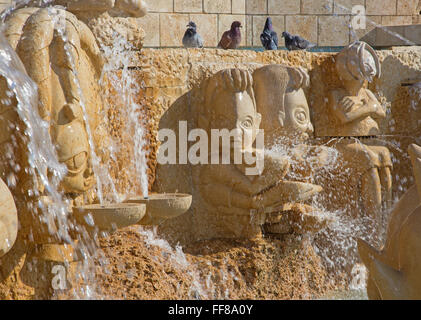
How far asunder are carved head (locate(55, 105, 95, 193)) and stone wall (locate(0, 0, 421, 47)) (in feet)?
16.2

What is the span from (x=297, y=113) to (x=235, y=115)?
616 millimetres

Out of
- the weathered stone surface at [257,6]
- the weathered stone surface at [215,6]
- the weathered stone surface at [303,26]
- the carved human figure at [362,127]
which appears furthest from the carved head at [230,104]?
the weathered stone surface at [303,26]

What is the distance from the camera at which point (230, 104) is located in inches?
211

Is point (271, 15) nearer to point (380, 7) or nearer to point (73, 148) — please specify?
point (380, 7)

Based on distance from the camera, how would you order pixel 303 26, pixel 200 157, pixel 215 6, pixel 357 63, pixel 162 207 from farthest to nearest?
pixel 303 26 → pixel 215 6 → pixel 357 63 → pixel 200 157 → pixel 162 207

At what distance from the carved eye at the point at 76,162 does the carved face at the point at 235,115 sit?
1.54 meters

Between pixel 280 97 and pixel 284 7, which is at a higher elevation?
pixel 284 7

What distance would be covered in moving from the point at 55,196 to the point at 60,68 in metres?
0.68

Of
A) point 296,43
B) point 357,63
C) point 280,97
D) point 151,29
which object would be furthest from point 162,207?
point 151,29

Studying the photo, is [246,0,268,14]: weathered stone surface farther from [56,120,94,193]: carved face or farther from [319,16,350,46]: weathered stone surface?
[56,120,94,193]: carved face
